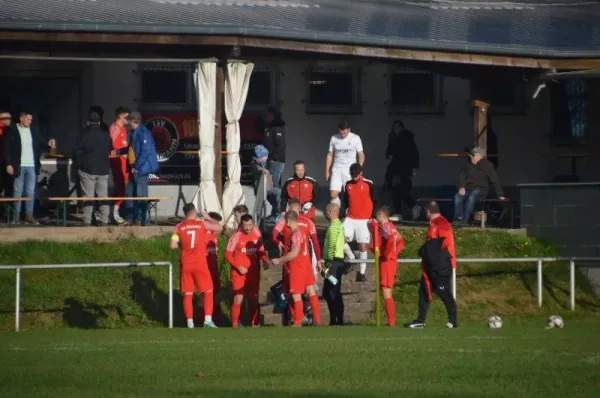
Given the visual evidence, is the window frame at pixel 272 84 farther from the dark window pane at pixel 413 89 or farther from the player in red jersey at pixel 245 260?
the player in red jersey at pixel 245 260

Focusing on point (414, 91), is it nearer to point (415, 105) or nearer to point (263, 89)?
point (415, 105)

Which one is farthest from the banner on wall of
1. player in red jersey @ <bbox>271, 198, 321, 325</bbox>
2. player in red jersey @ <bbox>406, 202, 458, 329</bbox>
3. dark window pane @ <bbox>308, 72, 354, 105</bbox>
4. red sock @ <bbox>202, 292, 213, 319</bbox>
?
player in red jersey @ <bbox>406, 202, 458, 329</bbox>

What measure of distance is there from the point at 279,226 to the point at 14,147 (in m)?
5.03

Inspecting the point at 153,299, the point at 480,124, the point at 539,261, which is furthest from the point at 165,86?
the point at 539,261

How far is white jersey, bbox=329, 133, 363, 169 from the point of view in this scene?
24.0 meters

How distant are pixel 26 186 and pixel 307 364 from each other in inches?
421

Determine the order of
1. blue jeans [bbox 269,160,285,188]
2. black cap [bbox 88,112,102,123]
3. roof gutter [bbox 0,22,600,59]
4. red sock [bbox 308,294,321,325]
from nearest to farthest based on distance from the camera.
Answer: red sock [bbox 308,294,321,325], roof gutter [bbox 0,22,600,59], black cap [bbox 88,112,102,123], blue jeans [bbox 269,160,285,188]

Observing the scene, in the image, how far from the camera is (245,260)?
20.4m

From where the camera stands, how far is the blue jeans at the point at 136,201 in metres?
23.8

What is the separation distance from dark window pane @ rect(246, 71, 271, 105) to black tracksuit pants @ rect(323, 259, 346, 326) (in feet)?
25.8

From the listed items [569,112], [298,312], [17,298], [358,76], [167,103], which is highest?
[358,76]

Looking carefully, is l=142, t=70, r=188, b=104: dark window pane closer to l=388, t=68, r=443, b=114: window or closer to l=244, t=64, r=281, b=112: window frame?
l=244, t=64, r=281, b=112: window frame

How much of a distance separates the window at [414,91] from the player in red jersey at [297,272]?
9109 mm

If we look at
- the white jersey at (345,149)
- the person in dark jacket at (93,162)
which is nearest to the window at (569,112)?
the white jersey at (345,149)
